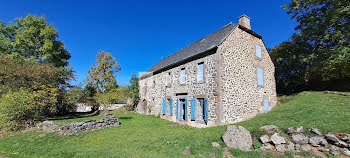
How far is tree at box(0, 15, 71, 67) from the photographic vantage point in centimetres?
1745

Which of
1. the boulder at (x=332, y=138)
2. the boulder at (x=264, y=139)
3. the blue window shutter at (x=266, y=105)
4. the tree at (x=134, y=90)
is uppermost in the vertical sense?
the tree at (x=134, y=90)

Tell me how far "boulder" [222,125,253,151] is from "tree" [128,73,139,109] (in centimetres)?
1793

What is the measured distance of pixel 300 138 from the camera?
575 centimetres

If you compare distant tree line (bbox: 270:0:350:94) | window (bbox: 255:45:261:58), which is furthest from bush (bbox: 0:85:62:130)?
distant tree line (bbox: 270:0:350:94)

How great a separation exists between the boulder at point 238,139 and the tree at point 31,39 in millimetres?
21803

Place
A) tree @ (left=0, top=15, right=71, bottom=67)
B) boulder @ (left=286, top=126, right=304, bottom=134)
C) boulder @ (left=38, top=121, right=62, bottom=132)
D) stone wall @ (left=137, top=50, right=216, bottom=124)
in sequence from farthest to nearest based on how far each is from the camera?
tree @ (left=0, top=15, right=71, bottom=67) < stone wall @ (left=137, top=50, right=216, bottom=124) < boulder @ (left=38, top=121, right=62, bottom=132) < boulder @ (left=286, top=126, right=304, bottom=134)

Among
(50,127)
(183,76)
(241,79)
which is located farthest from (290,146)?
(50,127)

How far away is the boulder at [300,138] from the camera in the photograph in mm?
5648

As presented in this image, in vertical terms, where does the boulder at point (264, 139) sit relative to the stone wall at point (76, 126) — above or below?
above

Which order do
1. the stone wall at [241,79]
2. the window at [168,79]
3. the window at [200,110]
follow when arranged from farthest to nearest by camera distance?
the window at [168,79] < the window at [200,110] < the stone wall at [241,79]

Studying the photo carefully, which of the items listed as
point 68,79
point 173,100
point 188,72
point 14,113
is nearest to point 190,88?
point 188,72

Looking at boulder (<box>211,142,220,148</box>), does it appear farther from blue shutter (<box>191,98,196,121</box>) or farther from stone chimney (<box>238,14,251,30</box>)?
stone chimney (<box>238,14,251,30</box>)

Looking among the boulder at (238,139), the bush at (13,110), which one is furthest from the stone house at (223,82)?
the bush at (13,110)

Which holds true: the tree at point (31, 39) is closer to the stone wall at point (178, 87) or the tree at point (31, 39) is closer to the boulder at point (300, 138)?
the stone wall at point (178, 87)
